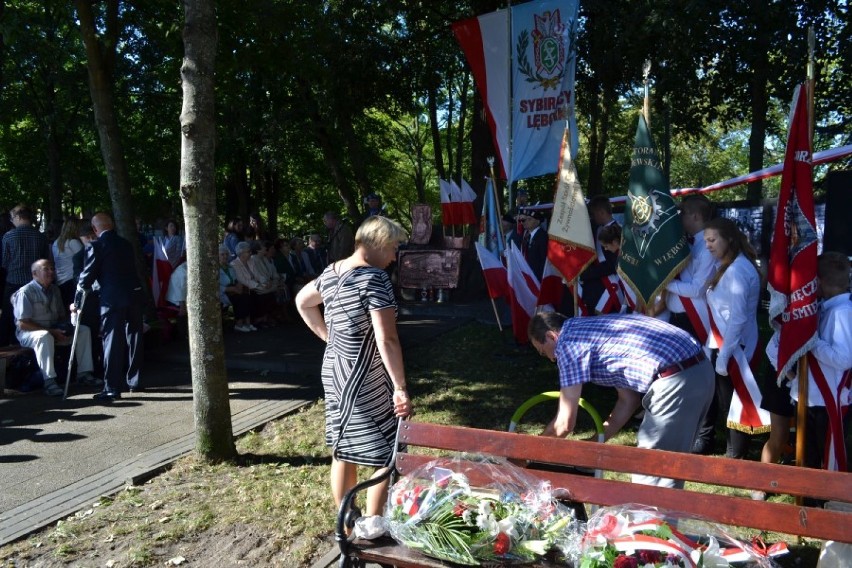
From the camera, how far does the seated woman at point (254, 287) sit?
12.2m

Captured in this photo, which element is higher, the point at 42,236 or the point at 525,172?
the point at 525,172

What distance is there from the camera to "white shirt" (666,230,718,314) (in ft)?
18.1

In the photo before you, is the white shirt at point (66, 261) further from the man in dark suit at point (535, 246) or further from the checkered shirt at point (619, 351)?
the checkered shirt at point (619, 351)

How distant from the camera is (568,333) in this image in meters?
3.83

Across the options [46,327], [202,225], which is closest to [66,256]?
[46,327]

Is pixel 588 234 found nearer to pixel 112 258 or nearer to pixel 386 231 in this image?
pixel 386 231

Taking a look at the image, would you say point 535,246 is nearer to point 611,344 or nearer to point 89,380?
point 89,380

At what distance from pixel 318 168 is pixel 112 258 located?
68.4ft

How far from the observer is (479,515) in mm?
2955

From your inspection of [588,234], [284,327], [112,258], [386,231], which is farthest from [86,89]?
[386,231]

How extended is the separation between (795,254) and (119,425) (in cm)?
588

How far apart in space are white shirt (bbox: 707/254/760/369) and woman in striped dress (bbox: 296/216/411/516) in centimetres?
241

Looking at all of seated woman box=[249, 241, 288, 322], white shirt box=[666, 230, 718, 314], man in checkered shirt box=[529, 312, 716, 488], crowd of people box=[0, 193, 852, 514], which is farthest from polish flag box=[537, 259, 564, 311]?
seated woman box=[249, 241, 288, 322]

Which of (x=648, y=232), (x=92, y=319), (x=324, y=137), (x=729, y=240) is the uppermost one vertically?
(x=324, y=137)
